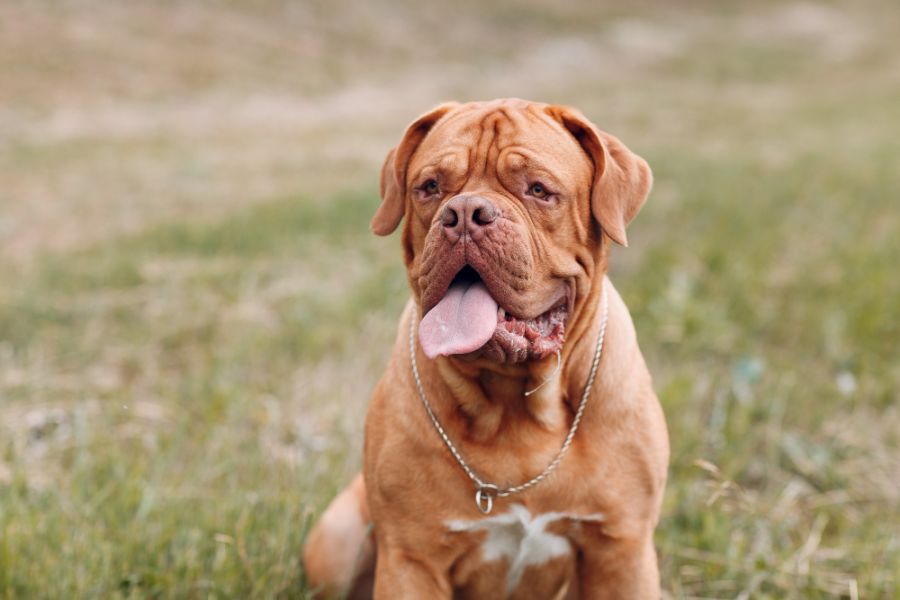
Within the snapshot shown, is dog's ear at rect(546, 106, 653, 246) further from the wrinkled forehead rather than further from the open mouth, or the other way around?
the open mouth

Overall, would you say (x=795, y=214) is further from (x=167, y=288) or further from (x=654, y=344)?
(x=167, y=288)

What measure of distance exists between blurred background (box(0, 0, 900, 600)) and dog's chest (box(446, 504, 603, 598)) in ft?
1.83

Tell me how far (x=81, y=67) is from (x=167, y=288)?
13497 mm

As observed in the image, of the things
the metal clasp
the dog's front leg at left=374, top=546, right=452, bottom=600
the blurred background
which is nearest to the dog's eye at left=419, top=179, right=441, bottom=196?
the metal clasp

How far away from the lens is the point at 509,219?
2.47m

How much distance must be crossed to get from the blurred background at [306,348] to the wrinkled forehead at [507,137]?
1.15m

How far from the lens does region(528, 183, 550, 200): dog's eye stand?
2611 mm

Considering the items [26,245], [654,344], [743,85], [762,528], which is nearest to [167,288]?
[26,245]

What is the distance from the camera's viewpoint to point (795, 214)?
25.4 feet

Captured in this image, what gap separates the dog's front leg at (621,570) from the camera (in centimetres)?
272

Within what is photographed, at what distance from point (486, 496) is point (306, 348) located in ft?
8.43

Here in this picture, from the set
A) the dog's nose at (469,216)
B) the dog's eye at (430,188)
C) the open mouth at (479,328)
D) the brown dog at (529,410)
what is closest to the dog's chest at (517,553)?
the brown dog at (529,410)

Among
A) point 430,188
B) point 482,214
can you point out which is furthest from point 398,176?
point 482,214

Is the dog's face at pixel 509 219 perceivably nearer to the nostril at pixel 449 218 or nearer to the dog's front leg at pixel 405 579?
the nostril at pixel 449 218
